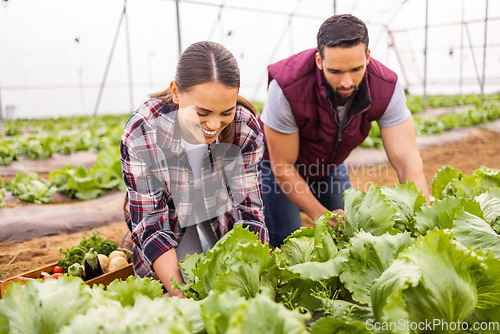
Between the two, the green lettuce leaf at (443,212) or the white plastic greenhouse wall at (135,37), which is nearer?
the green lettuce leaf at (443,212)

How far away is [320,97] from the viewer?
2523 mm

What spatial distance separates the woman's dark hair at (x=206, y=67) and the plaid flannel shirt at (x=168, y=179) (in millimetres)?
252

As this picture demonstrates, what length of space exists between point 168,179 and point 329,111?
107cm

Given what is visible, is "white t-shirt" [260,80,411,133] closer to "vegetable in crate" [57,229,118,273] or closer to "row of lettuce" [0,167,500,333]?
"row of lettuce" [0,167,500,333]

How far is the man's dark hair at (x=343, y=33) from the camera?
212cm

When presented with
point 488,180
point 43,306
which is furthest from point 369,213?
point 43,306

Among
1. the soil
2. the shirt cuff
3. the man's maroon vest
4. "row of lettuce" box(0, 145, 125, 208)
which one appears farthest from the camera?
Result: "row of lettuce" box(0, 145, 125, 208)

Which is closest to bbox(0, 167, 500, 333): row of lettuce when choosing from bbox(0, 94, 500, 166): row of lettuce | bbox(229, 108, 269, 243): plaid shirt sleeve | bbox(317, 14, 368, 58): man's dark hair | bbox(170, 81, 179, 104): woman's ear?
bbox(229, 108, 269, 243): plaid shirt sleeve

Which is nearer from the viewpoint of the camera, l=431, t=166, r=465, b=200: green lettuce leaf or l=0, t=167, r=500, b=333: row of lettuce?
l=0, t=167, r=500, b=333: row of lettuce

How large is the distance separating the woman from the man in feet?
1.30

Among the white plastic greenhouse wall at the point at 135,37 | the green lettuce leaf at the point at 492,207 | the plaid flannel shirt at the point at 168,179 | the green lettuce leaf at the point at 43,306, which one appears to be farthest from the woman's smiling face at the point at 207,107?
the white plastic greenhouse wall at the point at 135,37

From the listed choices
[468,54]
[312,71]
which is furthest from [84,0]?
[468,54]

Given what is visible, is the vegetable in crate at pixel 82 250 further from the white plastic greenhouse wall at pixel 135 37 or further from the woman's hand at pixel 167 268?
the white plastic greenhouse wall at pixel 135 37

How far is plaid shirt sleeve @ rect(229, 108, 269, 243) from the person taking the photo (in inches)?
84.4
